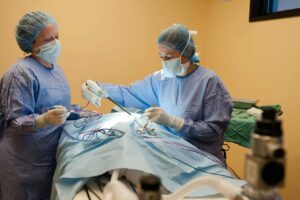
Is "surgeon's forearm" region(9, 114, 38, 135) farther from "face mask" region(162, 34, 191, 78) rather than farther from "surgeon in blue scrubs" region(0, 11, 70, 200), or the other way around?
"face mask" region(162, 34, 191, 78)

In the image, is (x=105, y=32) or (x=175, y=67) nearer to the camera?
(x=175, y=67)

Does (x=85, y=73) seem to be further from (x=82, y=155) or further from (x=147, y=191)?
(x=147, y=191)

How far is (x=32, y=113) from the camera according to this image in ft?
4.78

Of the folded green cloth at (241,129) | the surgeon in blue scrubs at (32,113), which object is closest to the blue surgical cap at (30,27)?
the surgeon in blue scrubs at (32,113)

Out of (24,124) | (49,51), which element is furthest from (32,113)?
(49,51)

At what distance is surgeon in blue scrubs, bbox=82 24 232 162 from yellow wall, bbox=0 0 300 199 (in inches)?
37.2

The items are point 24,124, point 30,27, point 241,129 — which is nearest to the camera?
point 24,124

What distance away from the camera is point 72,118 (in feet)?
6.00

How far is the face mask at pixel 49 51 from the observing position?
1566 millimetres

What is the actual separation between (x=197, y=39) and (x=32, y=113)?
2.15 metres

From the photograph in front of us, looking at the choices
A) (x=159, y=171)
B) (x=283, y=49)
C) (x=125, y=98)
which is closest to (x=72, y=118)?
(x=125, y=98)

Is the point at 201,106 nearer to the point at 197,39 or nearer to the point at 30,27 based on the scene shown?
the point at 30,27

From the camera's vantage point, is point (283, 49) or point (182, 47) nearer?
point (182, 47)

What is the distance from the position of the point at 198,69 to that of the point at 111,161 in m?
0.81
